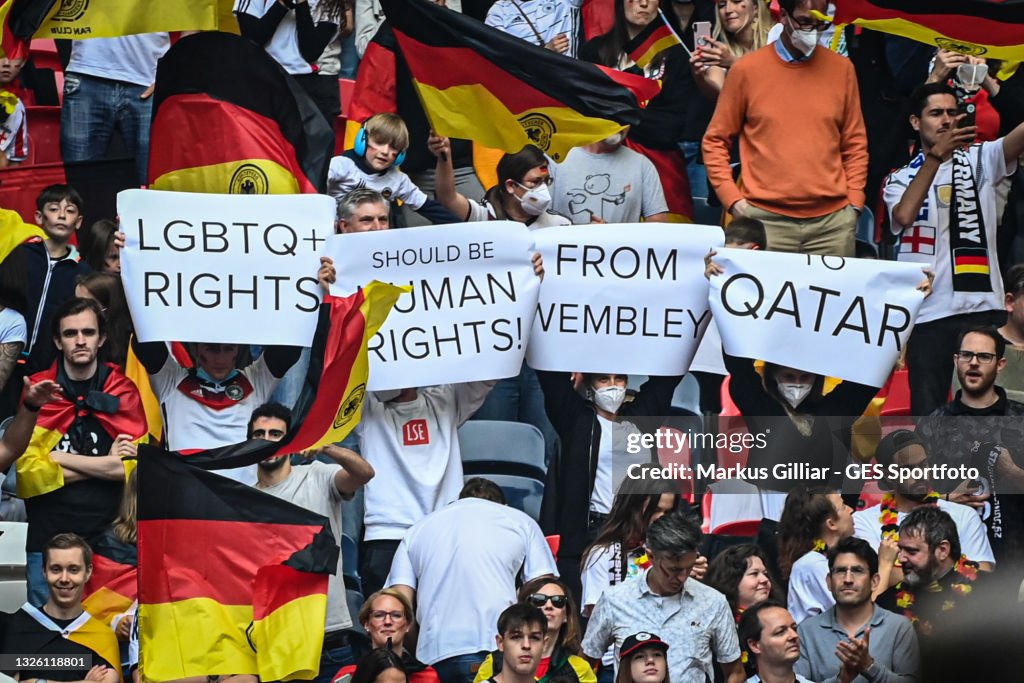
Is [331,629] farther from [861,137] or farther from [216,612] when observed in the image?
[861,137]

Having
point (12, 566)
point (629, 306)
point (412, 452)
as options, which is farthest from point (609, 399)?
point (12, 566)

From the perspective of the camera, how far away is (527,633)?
6.97m

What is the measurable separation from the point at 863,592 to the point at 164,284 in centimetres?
355

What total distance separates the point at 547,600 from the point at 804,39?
325 centimetres

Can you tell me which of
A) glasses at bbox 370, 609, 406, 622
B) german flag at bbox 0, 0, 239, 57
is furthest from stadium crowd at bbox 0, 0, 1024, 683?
german flag at bbox 0, 0, 239, 57

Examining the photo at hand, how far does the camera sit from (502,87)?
8609 mm

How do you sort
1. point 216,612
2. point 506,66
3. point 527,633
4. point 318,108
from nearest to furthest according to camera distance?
1. point 527,633
2. point 216,612
3. point 506,66
4. point 318,108

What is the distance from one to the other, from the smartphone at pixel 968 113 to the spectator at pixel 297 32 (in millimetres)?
3463

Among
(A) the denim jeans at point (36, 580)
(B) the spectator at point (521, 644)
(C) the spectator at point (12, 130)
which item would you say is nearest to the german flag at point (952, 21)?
(B) the spectator at point (521, 644)

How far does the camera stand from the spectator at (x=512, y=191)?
340 inches

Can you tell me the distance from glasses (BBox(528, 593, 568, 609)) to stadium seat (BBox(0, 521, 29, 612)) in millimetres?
2457

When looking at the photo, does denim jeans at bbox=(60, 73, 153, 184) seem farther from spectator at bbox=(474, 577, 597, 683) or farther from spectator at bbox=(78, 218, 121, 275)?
spectator at bbox=(474, 577, 597, 683)

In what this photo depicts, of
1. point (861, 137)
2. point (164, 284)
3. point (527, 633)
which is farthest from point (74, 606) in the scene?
point (861, 137)

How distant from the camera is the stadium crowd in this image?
24.3 feet
